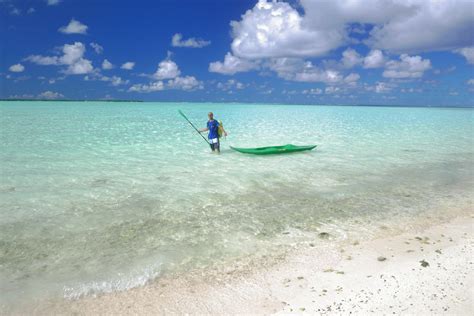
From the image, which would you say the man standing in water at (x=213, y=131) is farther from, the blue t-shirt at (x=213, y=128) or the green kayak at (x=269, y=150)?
the green kayak at (x=269, y=150)

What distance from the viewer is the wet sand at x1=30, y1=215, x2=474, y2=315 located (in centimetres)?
381

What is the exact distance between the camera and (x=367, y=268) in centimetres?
465

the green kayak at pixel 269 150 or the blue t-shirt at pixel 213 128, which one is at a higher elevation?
the blue t-shirt at pixel 213 128

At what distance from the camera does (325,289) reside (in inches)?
163

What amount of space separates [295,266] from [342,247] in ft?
3.46

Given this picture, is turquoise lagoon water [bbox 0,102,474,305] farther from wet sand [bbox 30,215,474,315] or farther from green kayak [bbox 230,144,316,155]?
wet sand [bbox 30,215,474,315]

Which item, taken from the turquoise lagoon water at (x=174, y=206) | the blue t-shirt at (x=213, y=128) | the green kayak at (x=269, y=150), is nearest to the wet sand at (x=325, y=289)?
the turquoise lagoon water at (x=174, y=206)

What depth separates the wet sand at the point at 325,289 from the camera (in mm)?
3812

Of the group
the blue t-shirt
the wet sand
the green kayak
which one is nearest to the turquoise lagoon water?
the green kayak

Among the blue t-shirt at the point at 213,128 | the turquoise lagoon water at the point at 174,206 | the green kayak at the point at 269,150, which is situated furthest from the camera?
the blue t-shirt at the point at 213,128

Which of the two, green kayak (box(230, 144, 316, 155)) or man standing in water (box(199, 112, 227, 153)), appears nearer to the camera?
green kayak (box(230, 144, 316, 155))

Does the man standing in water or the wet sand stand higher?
the man standing in water

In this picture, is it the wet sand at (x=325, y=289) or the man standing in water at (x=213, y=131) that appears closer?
the wet sand at (x=325, y=289)

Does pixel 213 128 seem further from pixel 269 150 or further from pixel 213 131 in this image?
pixel 269 150
